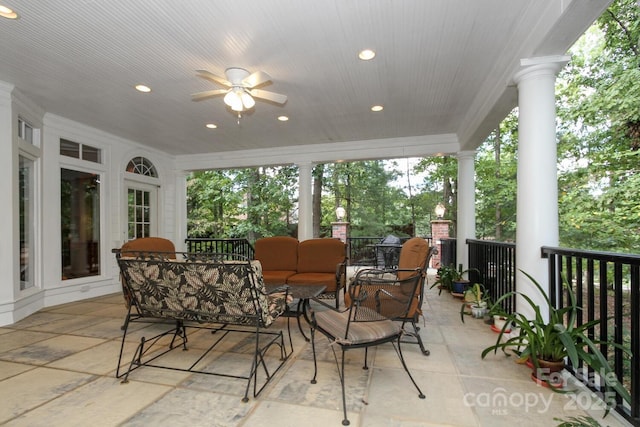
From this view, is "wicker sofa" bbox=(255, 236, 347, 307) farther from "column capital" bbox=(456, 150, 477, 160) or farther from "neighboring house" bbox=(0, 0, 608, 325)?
"column capital" bbox=(456, 150, 477, 160)

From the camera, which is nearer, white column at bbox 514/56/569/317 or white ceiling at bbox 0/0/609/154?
white ceiling at bbox 0/0/609/154

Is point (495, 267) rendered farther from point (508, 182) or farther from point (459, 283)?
point (508, 182)

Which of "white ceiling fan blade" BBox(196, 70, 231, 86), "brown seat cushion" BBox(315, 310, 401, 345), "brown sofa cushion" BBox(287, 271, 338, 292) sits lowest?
"brown sofa cushion" BBox(287, 271, 338, 292)

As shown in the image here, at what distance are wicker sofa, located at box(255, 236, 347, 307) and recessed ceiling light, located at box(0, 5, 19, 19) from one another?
3377 millimetres

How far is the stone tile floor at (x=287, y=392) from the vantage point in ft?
5.65

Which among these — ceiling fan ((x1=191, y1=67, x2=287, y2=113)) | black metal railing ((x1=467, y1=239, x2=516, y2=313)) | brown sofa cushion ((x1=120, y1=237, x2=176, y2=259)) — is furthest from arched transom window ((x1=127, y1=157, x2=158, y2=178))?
black metal railing ((x1=467, y1=239, x2=516, y2=313))

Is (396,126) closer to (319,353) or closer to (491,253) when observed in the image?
(491,253)

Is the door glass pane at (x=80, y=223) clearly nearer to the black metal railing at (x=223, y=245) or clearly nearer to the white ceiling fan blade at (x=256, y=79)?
the black metal railing at (x=223, y=245)

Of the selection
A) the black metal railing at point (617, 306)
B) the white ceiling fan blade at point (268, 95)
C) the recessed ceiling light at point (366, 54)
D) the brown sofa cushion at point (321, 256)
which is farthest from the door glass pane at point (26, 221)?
the black metal railing at point (617, 306)

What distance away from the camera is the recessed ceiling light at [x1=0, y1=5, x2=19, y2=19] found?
7.50 ft

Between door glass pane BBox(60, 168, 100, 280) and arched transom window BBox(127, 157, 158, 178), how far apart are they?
0.76m

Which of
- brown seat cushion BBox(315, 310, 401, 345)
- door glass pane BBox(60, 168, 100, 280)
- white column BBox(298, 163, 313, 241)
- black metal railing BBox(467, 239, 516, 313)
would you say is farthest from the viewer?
white column BBox(298, 163, 313, 241)

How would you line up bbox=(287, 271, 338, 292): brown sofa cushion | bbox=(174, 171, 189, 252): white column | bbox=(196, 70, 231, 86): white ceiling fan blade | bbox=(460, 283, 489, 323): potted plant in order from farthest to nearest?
bbox=(174, 171, 189, 252): white column → bbox=(287, 271, 338, 292): brown sofa cushion → bbox=(460, 283, 489, 323): potted plant → bbox=(196, 70, 231, 86): white ceiling fan blade

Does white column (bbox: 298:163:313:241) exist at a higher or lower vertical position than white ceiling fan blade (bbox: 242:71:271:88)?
lower
